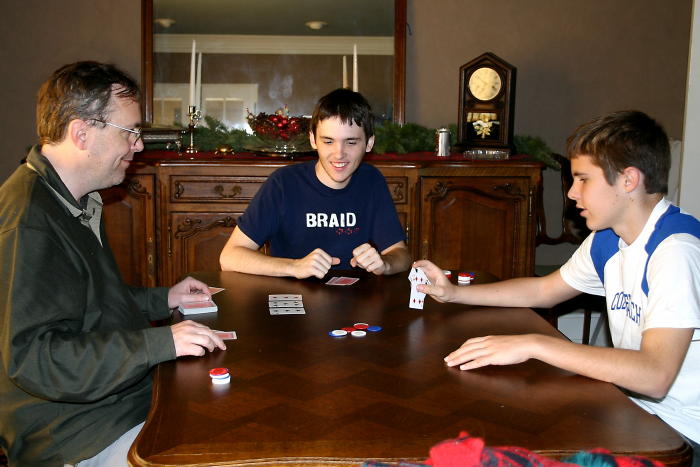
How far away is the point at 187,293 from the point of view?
80.5 inches

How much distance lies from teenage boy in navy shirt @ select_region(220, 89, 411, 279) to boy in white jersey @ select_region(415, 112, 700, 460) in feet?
2.18

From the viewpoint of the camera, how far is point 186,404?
130 centimetres

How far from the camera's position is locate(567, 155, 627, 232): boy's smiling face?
1.73m

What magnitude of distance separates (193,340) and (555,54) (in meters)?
3.64

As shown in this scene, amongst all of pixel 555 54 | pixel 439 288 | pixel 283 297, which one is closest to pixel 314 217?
pixel 283 297

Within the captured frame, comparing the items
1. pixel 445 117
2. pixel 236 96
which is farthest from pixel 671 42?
pixel 236 96

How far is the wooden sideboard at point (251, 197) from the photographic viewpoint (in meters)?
3.77

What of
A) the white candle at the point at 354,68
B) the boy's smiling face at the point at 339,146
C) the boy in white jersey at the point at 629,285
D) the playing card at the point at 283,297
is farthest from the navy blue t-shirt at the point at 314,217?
the white candle at the point at 354,68

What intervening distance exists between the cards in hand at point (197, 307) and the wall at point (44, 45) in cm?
280

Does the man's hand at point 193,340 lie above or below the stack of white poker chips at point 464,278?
below

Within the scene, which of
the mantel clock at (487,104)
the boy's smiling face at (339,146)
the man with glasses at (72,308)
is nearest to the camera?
the man with glasses at (72,308)

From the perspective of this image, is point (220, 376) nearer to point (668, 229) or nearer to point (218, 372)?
point (218, 372)

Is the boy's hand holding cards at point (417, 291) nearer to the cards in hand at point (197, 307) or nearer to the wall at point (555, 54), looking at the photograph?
the cards in hand at point (197, 307)

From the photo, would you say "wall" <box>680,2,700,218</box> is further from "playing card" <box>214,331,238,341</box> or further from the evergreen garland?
"playing card" <box>214,331,238,341</box>
